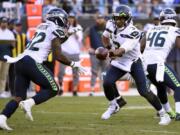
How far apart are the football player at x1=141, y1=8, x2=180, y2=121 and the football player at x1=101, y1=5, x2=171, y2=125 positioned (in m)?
0.27

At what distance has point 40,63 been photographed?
867 centimetres

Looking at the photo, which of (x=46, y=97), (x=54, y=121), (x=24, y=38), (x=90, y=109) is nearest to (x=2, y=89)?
(x=24, y=38)

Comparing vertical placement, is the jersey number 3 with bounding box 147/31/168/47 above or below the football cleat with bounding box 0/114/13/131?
above

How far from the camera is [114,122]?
31.4 ft

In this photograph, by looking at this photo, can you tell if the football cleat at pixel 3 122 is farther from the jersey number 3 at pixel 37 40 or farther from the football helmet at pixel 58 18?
the football helmet at pixel 58 18

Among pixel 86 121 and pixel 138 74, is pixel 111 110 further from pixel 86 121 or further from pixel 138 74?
pixel 138 74

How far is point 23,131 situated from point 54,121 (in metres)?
1.39

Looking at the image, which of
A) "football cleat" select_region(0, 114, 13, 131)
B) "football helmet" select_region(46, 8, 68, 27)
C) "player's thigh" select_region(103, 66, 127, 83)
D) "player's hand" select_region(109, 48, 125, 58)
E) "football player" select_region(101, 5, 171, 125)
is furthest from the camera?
"player's thigh" select_region(103, 66, 127, 83)

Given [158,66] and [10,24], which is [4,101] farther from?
[158,66]

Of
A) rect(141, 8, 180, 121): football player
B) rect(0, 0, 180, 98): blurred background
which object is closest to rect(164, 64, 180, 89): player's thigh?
rect(141, 8, 180, 121): football player

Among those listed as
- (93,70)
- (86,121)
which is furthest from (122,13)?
(93,70)

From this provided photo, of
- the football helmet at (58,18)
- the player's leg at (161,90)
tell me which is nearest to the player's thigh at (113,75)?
the player's leg at (161,90)

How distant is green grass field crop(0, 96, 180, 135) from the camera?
8.24 meters

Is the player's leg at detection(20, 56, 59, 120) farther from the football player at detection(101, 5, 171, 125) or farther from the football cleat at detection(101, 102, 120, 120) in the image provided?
the football cleat at detection(101, 102, 120, 120)
